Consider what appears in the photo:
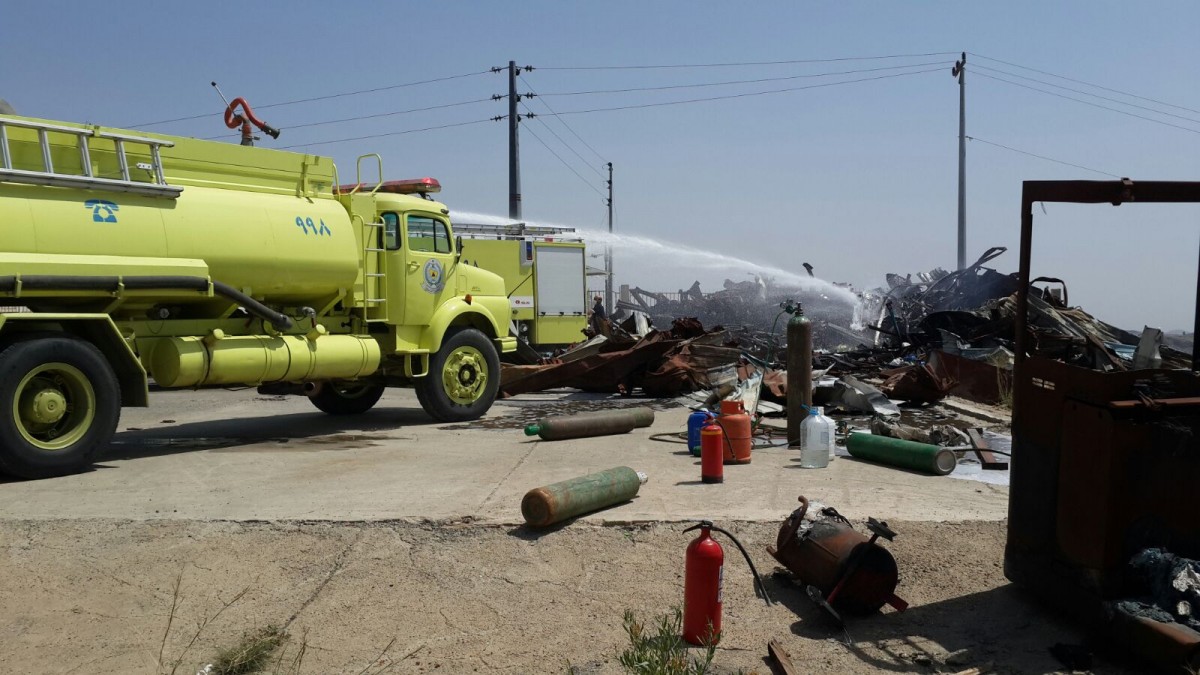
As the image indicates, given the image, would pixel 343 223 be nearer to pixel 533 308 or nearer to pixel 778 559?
pixel 778 559

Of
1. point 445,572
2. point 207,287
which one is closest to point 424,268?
point 207,287

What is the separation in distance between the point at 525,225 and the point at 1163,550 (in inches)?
711

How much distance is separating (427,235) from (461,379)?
1.84 meters

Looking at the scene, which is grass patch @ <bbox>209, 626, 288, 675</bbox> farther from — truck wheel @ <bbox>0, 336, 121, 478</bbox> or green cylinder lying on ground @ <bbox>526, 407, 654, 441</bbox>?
green cylinder lying on ground @ <bbox>526, 407, 654, 441</bbox>

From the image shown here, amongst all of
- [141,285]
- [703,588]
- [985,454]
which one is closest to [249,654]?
[703,588]

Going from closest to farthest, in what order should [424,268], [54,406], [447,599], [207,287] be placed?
[447,599]
[54,406]
[207,287]
[424,268]

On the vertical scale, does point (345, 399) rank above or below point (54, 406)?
below

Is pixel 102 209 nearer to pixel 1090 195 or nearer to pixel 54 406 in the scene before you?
pixel 54 406

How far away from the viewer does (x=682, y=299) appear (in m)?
33.4

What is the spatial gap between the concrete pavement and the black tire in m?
1.27

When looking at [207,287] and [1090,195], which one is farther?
[207,287]

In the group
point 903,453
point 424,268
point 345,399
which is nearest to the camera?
point 903,453

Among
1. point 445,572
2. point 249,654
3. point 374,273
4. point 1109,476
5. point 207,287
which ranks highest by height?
point 374,273

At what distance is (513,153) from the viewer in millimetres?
26469
